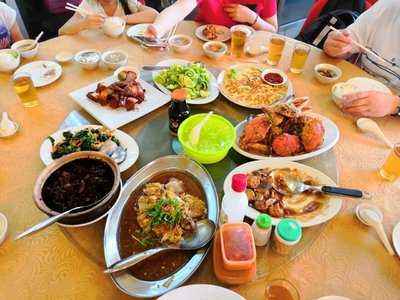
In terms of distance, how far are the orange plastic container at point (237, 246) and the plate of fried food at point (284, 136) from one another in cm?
48

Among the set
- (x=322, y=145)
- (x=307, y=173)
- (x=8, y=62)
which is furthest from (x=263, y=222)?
(x=8, y=62)

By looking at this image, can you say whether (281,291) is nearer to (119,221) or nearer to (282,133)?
(119,221)

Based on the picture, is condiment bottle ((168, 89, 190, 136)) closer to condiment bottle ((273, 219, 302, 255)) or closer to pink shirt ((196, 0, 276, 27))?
condiment bottle ((273, 219, 302, 255))

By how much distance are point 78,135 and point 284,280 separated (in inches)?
42.8

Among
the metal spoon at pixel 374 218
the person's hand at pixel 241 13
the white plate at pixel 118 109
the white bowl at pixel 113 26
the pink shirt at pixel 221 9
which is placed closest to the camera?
the metal spoon at pixel 374 218

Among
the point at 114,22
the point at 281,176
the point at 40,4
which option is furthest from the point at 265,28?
the point at 40,4

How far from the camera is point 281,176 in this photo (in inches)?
50.4

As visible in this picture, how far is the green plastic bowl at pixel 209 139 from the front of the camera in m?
1.35

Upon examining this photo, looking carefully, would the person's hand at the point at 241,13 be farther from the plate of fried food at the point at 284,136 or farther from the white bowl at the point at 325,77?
the plate of fried food at the point at 284,136

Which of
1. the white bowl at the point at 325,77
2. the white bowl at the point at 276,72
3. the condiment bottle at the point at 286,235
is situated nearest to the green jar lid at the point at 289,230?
the condiment bottle at the point at 286,235

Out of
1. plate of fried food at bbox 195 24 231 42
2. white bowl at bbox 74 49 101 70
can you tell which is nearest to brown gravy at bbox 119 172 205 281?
white bowl at bbox 74 49 101 70

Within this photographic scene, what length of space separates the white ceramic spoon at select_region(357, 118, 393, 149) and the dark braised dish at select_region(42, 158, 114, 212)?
134 cm

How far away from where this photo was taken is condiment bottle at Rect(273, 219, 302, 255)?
3.31ft

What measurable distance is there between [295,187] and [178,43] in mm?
1445
